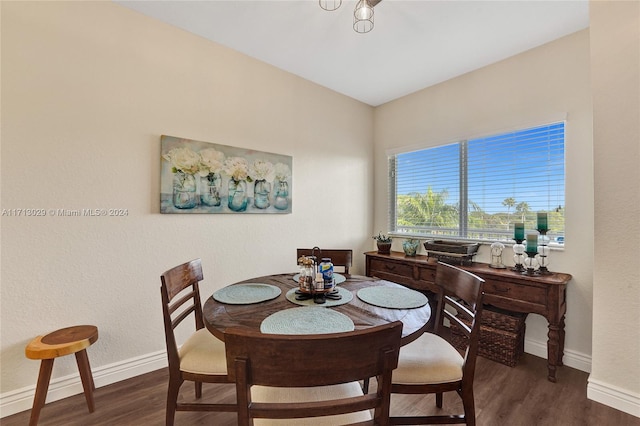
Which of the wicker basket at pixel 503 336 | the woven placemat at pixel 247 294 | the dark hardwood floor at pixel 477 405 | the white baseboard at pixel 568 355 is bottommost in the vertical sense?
the dark hardwood floor at pixel 477 405

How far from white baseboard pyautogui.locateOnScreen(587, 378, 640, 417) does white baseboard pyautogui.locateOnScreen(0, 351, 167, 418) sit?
9.85 feet

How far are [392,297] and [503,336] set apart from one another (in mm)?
1403

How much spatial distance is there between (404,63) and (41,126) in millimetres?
2860

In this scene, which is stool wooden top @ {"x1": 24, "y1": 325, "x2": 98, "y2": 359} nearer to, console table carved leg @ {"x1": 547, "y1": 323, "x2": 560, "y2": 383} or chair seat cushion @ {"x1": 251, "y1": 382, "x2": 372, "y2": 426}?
chair seat cushion @ {"x1": 251, "y1": 382, "x2": 372, "y2": 426}

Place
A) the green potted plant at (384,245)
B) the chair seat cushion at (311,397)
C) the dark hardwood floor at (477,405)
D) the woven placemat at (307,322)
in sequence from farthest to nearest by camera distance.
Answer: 1. the green potted plant at (384,245)
2. the dark hardwood floor at (477,405)
3. the woven placemat at (307,322)
4. the chair seat cushion at (311,397)

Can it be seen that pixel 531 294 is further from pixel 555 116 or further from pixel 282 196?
pixel 282 196

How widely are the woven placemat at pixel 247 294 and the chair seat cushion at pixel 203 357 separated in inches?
9.5

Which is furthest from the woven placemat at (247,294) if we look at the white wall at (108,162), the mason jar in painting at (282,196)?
the mason jar in painting at (282,196)

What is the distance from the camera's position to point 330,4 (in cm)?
194

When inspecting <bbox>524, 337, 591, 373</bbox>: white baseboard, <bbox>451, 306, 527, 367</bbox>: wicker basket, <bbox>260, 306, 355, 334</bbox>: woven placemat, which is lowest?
<bbox>524, 337, 591, 373</bbox>: white baseboard

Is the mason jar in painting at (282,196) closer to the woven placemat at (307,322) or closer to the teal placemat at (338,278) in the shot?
the teal placemat at (338,278)

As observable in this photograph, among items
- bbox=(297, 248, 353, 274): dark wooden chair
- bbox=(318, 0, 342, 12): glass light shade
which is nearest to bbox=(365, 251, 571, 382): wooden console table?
bbox=(297, 248, 353, 274): dark wooden chair

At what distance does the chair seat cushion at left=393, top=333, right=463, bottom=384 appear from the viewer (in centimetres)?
127

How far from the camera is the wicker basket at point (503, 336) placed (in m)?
2.20
